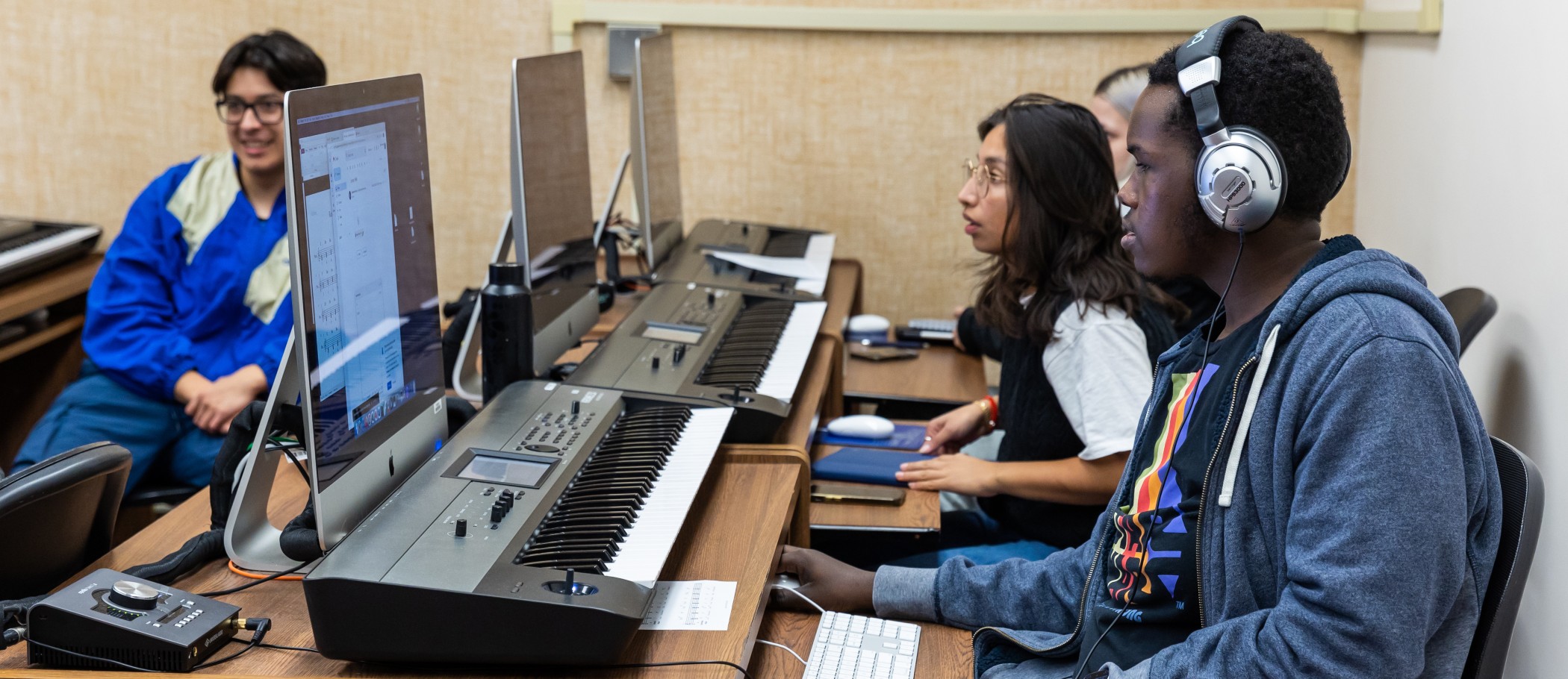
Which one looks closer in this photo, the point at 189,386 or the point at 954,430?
the point at 954,430

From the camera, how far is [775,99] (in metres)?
3.28

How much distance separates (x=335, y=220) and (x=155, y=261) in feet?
4.91

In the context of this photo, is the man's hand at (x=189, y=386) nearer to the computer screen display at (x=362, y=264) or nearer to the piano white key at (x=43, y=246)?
the piano white key at (x=43, y=246)

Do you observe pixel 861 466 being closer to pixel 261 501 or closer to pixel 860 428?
pixel 860 428

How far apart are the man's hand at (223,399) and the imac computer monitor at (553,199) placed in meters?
0.74

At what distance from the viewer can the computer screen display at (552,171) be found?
176 cm

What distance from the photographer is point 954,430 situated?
2082 mm

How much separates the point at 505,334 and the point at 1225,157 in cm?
98

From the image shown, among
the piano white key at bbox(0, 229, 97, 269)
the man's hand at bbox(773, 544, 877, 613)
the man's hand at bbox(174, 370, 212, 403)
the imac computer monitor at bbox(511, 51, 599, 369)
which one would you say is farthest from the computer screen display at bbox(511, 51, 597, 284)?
the piano white key at bbox(0, 229, 97, 269)

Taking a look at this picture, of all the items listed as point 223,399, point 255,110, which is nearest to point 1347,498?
point 223,399

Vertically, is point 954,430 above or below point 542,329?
below

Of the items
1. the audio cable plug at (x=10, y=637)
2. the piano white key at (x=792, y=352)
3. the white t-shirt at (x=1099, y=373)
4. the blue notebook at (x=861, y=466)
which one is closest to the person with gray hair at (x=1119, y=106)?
the piano white key at (x=792, y=352)

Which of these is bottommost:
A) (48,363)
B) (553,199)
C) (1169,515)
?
(48,363)

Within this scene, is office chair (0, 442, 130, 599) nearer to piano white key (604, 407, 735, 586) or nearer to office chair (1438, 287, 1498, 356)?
piano white key (604, 407, 735, 586)
